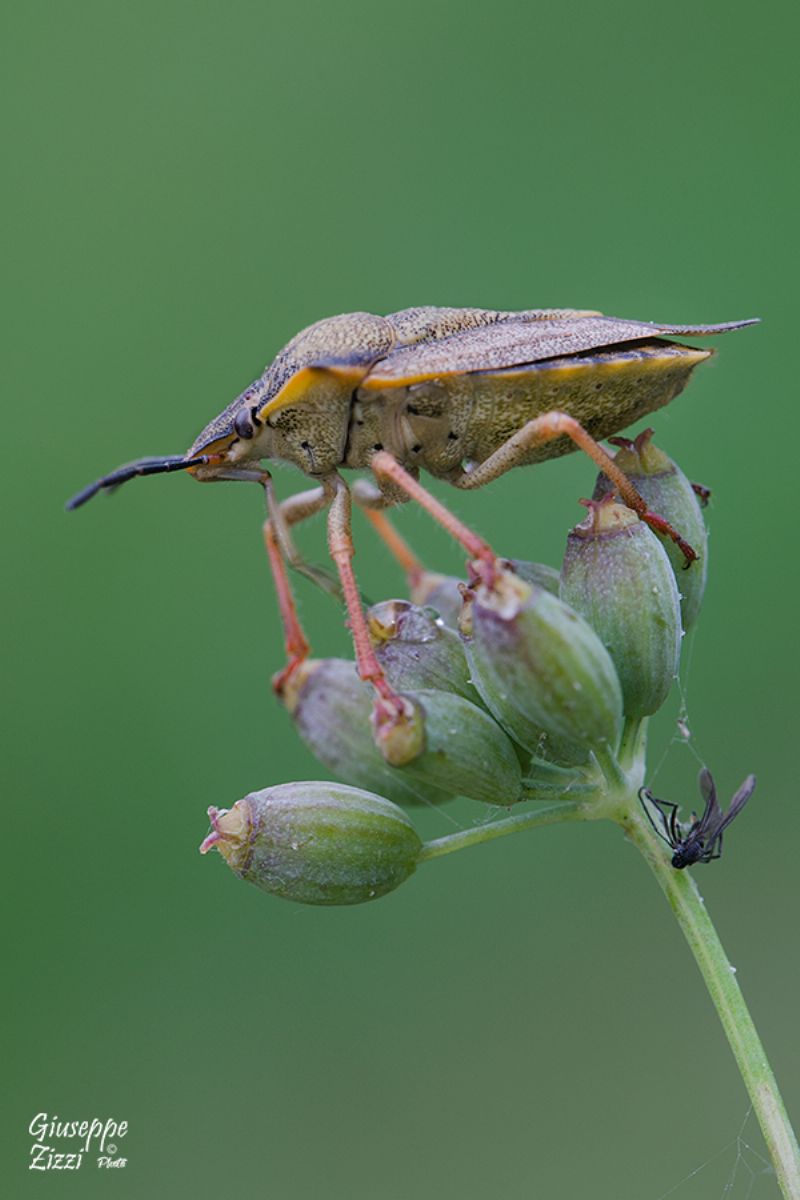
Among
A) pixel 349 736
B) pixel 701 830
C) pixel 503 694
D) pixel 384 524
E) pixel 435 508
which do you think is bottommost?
pixel 701 830

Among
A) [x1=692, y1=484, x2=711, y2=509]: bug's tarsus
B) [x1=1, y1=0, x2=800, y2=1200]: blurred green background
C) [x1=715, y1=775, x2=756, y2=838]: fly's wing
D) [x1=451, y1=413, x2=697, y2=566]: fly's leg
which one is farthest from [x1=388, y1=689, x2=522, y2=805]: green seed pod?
[x1=1, y1=0, x2=800, y2=1200]: blurred green background

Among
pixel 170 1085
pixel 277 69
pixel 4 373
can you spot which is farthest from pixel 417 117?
pixel 170 1085

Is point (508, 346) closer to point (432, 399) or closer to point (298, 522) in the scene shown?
point (432, 399)

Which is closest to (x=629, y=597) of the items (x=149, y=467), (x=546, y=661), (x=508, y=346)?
(x=546, y=661)

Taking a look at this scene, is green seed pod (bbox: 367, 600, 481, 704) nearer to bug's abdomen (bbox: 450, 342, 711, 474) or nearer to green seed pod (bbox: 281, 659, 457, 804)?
green seed pod (bbox: 281, 659, 457, 804)
